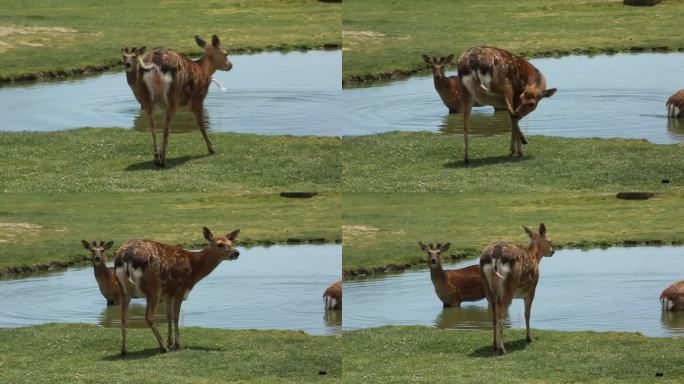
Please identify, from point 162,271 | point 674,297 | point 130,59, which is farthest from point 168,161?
point 674,297

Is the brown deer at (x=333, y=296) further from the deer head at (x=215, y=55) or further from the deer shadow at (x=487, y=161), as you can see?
the deer head at (x=215, y=55)

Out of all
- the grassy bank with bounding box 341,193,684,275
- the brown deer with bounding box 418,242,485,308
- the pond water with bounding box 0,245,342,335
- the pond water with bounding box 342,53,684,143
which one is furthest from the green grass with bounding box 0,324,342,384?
the grassy bank with bounding box 341,193,684,275

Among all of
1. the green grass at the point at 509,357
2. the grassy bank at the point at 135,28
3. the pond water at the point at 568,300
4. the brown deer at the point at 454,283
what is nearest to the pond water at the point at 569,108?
the pond water at the point at 568,300

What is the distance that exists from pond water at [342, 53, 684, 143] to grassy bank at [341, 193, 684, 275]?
2169mm

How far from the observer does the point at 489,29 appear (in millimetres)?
43156

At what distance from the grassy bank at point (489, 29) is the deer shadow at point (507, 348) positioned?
13.6 m

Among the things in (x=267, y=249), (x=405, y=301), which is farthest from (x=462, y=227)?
(x=405, y=301)

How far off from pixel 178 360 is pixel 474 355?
4.19m

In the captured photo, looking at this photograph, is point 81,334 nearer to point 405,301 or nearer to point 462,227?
point 405,301

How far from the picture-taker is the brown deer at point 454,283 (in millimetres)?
24583

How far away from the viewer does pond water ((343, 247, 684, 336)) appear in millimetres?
23328

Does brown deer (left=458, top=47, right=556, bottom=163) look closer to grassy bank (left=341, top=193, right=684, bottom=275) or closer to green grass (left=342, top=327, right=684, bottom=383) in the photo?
green grass (left=342, top=327, right=684, bottom=383)

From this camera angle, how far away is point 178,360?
793 inches

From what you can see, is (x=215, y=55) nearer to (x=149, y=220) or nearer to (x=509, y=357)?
(x=509, y=357)
